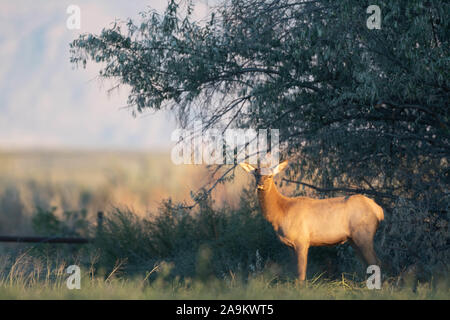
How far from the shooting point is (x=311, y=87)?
10492 mm

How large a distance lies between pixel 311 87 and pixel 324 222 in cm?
263

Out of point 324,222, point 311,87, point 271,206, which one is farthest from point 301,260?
point 311,87

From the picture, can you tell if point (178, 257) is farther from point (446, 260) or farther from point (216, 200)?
point (446, 260)

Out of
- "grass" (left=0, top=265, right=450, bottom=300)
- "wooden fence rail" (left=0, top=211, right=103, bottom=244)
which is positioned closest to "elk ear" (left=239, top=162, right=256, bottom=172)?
"grass" (left=0, top=265, right=450, bottom=300)

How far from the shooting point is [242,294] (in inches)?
294

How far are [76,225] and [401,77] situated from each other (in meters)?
12.8

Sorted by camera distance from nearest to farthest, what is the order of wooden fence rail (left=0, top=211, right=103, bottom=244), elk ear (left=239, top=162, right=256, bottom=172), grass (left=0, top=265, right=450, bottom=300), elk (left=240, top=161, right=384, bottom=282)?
grass (left=0, top=265, right=450, bottom=300)
elk ear (left=239, top=162, right=256, bottom=172)
elk (left=240, top=161, right=384, bottom=282)
wooden fence rail (left=0, top=211, right=103, bottom=244)

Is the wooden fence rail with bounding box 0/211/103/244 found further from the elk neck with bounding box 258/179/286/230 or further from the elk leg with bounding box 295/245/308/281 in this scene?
the elk leg with bounding box 295/245/308/281

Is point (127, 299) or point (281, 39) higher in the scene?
point (281, 39)

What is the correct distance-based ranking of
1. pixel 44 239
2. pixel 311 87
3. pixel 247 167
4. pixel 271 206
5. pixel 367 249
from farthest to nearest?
1. pixel 44 239
2. pixel 311 87
3. pixel 271 206
4. pixel 367 249
5. pixel 247 167

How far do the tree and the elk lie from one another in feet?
4.87

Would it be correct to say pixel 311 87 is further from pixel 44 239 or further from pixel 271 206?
pixel 44 239

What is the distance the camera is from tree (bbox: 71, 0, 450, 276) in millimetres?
9531
